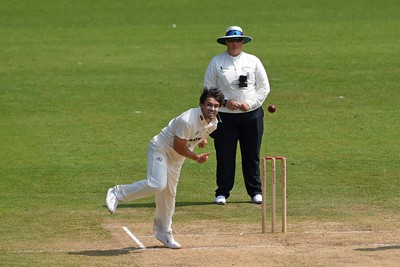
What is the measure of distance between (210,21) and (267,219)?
2256cm

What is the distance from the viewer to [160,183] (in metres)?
11.6

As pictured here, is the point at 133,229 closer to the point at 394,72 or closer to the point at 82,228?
the point at 82,228

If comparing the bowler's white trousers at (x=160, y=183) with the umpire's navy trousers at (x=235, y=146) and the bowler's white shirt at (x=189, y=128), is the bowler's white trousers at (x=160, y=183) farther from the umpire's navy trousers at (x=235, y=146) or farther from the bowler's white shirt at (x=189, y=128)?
the umpire's navy trousers at (x=235, y=146)

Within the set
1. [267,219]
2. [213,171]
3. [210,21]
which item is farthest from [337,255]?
[210,21]

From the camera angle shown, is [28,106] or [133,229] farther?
[28,106]

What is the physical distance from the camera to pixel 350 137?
19.4 metres

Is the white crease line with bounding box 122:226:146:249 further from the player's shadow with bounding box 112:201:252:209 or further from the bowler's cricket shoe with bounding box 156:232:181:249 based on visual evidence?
the player's shadow with bounding box 112:201:252:209

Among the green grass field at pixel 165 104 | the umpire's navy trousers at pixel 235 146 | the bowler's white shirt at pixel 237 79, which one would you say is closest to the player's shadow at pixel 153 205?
the green grass field at pixel 165 104

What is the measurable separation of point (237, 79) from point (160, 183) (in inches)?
128

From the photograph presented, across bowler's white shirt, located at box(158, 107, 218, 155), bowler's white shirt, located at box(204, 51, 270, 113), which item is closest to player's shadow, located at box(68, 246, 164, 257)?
bowler's white shirt, located at box(158, 107, 218, 155)

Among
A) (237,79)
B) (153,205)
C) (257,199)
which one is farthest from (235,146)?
(153,205)

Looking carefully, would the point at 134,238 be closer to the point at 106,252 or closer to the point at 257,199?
the point at 106,252

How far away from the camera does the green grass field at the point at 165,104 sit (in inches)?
558

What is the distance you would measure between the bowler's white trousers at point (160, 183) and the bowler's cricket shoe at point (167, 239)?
44 mm
